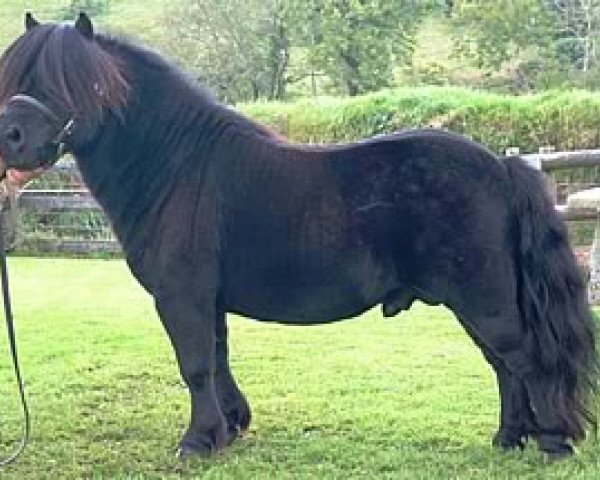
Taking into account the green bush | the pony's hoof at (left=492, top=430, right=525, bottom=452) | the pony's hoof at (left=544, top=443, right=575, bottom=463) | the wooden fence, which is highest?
the pony's hoof at (left=544, top=443, right=575, bottom=463)

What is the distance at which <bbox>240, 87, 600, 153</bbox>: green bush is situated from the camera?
11.1 m

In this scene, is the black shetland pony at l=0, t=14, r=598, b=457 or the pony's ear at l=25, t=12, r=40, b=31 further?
the pony's ear at l=25, t=12, r=40, b=31

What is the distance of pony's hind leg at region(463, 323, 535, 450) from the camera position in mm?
3717

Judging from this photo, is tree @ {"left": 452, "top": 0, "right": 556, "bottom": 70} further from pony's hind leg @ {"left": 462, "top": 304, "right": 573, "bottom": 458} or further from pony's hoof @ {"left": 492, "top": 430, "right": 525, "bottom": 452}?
pony's hind leg @ {"left": 462, "top": 304, "right": 573, "bottom": 458}

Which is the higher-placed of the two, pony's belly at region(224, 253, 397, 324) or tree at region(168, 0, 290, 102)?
pony's belly at region(224, 253, 397, 324)

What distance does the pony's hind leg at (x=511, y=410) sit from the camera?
3.72 meters

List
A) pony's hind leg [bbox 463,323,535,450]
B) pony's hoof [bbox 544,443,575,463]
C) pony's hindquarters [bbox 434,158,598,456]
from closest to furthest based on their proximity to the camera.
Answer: pony's hindquarters [bbox 434,158,598,456] → pony's hoof [bbox 544,443,575,463] → pony's hind leg [bbox 463,323,535,450]

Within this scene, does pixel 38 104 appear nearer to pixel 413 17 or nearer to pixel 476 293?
pixel 476 293

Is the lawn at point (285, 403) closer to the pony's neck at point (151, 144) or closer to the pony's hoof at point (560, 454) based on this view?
the pony's hoof at point (560, 454)

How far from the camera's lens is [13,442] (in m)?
4.09

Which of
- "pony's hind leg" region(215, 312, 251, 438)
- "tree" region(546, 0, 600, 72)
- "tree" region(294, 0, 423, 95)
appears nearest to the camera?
"pony's hind leg" region(215, 312, 251, 438)

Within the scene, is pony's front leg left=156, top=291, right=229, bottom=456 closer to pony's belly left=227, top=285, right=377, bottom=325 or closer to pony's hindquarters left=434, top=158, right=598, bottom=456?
pony's belly left=227, top=285, right=377, bottom=325

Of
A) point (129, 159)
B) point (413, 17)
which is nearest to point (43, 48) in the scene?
point (129, 159)

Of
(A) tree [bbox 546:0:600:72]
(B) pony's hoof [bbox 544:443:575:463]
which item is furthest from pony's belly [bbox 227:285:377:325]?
(A) tree [bbox 546:0:600:72]
